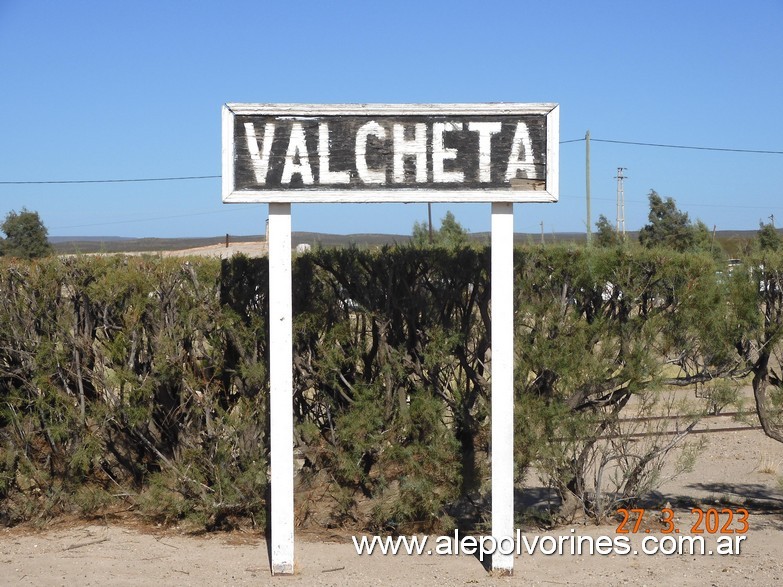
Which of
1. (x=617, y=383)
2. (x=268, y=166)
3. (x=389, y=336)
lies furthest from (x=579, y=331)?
(x=268, y=166)

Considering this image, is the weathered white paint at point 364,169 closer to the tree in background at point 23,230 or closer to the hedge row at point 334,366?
the hedge row at point 334,366

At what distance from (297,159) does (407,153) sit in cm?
72

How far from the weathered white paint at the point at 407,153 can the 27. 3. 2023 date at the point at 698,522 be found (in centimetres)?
332

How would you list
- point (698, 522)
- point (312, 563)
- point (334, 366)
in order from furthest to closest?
point (698, 522) → point (334, 366) → point (312, 563)

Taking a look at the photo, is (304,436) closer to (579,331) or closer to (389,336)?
(389,336)

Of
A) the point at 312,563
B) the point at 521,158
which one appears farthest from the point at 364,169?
the point at 312,563

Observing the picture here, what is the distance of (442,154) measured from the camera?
18.6 feet

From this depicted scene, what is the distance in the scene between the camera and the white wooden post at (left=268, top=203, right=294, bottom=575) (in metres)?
5.70

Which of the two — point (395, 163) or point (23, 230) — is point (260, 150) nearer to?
point (395, 163)

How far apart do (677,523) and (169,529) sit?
13.4 ft

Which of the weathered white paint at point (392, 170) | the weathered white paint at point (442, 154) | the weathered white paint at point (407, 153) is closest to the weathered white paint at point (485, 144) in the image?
the weathered white paint at point (392, 170)

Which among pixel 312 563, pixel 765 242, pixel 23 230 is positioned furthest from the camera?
pixel 23 230

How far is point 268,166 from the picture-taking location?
562 centimetres

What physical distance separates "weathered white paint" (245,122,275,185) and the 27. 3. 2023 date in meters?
3.92
